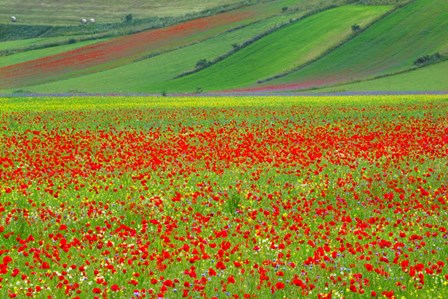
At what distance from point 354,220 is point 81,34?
3881 inches

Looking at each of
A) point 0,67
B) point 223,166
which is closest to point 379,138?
point 223,166

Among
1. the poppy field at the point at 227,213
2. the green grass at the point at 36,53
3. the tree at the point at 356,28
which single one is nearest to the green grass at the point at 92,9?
the green grass at the point at 36,53

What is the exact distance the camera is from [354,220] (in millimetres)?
12023

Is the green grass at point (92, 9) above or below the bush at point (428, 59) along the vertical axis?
above

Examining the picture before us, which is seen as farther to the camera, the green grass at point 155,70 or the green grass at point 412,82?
the green grass at point 155,70

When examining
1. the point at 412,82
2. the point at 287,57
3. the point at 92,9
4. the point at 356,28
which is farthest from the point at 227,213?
the point at 92,9

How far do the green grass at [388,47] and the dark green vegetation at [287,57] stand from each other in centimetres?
10

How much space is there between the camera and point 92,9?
135125 millimetres

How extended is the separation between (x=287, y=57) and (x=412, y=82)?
59.5 ft

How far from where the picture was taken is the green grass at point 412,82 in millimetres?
54094

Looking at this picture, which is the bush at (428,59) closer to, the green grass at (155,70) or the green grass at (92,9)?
the green grass at (155,70)

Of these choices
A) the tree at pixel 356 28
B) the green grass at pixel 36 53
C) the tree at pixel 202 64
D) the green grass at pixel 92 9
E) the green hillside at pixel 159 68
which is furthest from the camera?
the green grass at pixel 92 9

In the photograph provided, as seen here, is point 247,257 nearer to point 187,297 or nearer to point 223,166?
point 187,297

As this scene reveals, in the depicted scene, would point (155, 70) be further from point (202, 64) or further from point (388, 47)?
point (388, 47)
